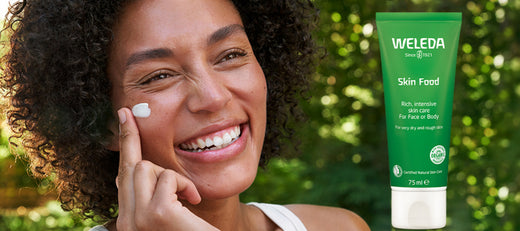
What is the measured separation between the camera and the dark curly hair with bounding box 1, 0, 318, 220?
1042 mm

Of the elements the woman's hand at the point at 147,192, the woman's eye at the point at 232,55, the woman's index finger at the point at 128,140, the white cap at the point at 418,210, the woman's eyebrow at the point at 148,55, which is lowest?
the white cap at the point at 418,210

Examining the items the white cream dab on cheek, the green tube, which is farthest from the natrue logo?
the white cream dab on cheek

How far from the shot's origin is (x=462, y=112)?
2.09 metres

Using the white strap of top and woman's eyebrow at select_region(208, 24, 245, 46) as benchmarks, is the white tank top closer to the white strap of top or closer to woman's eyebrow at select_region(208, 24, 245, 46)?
the white strap of top

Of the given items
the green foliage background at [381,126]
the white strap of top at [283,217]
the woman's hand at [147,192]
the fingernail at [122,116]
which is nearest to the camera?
the woman's hand at [147,192]

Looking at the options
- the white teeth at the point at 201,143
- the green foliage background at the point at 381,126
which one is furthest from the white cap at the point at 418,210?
the green foliage background at the point at 381,126

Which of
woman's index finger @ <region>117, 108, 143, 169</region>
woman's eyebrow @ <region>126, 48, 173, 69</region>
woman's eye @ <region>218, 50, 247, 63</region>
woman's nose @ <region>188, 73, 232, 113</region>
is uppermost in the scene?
woman's eyebrow @ <region>126, 48, 173, 69</region>

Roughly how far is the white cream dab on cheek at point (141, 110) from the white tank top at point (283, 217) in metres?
0.49

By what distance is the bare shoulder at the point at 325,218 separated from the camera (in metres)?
1.40

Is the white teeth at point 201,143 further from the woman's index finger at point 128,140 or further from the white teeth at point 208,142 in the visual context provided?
the woman's index finger at point 128,140

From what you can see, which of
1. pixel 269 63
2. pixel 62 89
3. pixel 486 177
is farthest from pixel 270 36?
pixel 486 177

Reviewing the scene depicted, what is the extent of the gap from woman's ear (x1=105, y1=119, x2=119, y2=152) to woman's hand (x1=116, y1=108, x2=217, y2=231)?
79 mm

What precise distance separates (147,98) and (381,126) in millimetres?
1297

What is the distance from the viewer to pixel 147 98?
1.00 m
